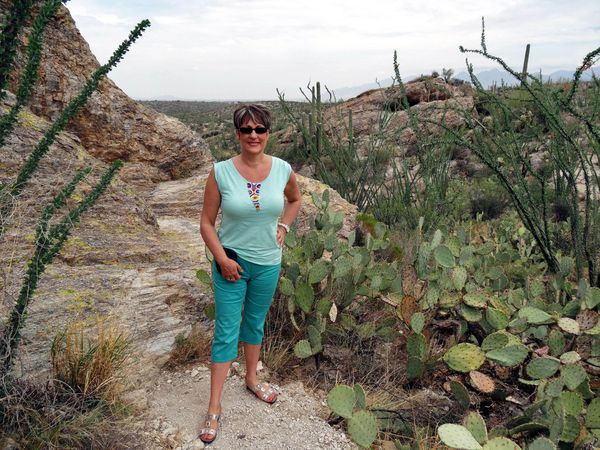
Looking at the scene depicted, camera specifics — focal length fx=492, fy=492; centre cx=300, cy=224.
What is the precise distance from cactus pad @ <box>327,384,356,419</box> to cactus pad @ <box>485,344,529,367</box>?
85 centimetres

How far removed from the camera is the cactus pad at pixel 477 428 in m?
1.91

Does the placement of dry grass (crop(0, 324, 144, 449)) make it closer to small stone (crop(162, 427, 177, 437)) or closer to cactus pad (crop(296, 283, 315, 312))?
small stone (crop(162, 427, 177, 437))

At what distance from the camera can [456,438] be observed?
5.65 feet

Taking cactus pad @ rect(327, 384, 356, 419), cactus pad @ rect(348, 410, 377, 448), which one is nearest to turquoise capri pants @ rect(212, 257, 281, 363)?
cactus pad @ rect(327, 384, 356, 419)

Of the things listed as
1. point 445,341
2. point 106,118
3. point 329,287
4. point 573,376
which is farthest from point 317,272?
point 106,118

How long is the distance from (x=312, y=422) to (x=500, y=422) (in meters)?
1.09

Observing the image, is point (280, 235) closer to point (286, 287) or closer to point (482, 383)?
point (286, 287)

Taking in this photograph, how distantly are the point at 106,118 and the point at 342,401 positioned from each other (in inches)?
204

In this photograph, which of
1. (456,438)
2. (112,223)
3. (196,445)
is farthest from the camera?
(112,223)

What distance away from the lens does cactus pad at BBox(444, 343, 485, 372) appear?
2.64 metres

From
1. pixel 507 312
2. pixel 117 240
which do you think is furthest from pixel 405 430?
pixel 117 240

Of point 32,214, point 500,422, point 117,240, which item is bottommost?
point 500,422

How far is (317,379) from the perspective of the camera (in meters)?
3.14

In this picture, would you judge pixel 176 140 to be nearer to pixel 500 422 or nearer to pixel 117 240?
pixel 117 240
